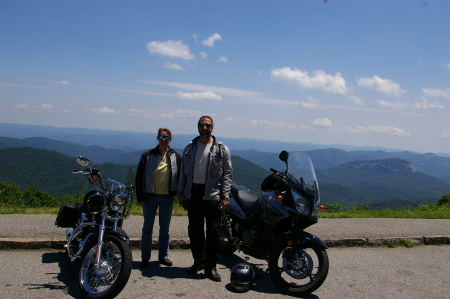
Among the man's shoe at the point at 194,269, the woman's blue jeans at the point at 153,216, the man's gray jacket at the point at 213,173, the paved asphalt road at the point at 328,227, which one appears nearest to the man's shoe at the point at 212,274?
the man's shoe at the point at 194,269

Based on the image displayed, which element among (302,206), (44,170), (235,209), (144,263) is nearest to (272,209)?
(302,206)

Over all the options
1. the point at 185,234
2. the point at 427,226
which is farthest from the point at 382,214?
the point at 185,234

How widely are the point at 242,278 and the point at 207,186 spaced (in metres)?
1.16

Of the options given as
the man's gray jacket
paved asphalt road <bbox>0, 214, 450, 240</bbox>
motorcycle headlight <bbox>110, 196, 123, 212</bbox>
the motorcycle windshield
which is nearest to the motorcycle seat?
the man's gray jacket

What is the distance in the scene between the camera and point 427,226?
7559 millimetres

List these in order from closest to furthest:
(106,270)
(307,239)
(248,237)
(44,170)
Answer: (106,270), (307,239), (248,237), (44,170)

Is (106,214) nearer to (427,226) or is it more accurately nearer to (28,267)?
(28,267)

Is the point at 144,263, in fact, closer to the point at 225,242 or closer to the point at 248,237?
the point at 225,242

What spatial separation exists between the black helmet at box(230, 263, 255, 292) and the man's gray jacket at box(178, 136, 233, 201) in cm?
87

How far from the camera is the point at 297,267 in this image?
4.08 m

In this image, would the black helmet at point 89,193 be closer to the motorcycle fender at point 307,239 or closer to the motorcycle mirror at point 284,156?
the motorcycle mirror at point 284,156

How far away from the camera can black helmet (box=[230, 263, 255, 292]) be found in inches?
159

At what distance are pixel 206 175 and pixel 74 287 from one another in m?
1.96

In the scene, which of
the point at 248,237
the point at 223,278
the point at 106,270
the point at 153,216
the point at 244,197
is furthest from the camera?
the point at 244,197
